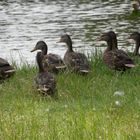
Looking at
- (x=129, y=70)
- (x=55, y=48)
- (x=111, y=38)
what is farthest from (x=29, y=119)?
(x=55, y=48)

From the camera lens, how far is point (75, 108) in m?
9.98

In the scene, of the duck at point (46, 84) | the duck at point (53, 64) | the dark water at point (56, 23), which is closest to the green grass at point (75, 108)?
the duck at point (46, 84)

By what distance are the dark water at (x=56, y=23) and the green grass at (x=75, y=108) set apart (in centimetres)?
610

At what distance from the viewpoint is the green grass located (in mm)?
7617

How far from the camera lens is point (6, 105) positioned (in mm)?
10898

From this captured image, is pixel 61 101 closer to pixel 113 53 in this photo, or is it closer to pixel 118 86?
pixel 118 86

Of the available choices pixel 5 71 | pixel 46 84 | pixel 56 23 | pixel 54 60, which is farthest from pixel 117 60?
pixel 56 23

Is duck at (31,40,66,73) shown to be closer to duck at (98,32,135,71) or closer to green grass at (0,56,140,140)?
green grass at (0,56,140,140)

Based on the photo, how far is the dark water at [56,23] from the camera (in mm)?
22953

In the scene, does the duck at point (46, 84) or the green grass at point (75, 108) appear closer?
the green grass at point (75, 108)

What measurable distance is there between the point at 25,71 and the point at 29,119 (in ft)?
19.8

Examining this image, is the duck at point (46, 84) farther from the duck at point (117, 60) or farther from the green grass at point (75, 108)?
the duck at point (117, 60)

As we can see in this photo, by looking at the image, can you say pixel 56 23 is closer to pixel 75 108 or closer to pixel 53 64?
pixel 53 64

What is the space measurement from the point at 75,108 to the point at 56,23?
19.1 meters
